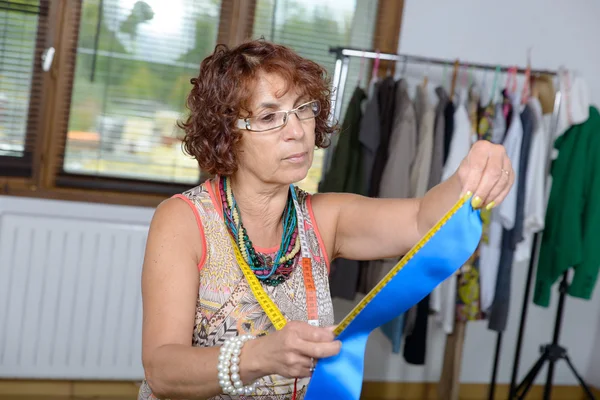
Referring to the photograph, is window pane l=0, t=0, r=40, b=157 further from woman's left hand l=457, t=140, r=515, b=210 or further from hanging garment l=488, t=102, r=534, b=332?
woman's left hand l=457, t=140, r=515, b=210

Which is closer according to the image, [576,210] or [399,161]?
[399,161]

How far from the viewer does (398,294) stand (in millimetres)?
1344

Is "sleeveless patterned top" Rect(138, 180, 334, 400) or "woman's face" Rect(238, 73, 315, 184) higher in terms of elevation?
"woman's face" Rect(238, 73, 315, 184)

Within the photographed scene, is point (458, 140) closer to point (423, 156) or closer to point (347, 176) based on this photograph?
point (423, 156)

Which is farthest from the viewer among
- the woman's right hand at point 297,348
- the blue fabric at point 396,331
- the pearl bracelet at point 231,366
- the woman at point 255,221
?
the blue fabric at point 396,331

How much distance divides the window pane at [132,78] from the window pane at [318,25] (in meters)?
0.29

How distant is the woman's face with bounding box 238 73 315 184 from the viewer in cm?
169

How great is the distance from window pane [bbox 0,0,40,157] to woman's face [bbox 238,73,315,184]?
8.02ft

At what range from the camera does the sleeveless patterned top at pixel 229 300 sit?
1681mm

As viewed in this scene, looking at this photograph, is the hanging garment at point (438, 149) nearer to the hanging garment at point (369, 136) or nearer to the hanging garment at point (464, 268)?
the hanging garment at point (464, 268)

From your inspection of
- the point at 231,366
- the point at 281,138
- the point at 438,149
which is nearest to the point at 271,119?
the point at 281,138

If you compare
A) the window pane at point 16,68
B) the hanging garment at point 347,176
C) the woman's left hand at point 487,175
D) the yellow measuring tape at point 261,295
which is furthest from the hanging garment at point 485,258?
the window pane at point 16,68

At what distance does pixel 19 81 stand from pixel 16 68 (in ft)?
0.21

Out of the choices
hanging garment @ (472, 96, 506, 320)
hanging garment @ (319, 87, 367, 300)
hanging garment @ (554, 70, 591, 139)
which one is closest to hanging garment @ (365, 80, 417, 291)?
hanging garment @ (319, 87, 367, 300)
